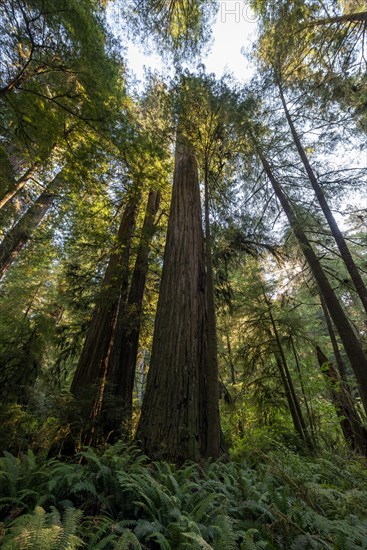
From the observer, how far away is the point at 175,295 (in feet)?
13.2

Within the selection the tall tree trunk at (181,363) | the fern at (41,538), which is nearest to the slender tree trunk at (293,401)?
the tall tree trunk at (181,363)

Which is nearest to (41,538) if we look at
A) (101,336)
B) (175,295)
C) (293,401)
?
(175,295)

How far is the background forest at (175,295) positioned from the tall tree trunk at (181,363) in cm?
2

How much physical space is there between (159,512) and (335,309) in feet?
17.3

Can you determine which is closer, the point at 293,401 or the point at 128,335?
the point at 128,335

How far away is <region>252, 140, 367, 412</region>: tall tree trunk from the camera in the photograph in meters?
4.79

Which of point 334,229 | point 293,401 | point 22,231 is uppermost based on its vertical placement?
point 22,231

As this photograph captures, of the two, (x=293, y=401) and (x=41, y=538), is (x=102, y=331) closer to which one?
(x=41, y=538)

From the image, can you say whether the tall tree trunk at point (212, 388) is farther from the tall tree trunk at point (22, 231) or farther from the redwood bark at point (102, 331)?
the tall tree trunk at point (22, 231)

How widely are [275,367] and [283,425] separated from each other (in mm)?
1626

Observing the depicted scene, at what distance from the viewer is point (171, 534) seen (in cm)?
151

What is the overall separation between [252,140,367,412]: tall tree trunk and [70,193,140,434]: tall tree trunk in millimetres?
3801

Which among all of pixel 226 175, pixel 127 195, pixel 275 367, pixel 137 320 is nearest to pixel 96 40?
pixel 127 195

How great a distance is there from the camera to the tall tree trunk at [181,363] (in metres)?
3.02
